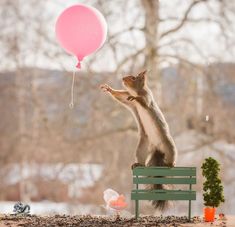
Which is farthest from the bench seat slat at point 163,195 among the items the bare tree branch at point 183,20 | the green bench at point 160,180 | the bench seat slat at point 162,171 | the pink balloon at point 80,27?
the bare tree branch at point 183,20

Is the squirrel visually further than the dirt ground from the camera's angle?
Yes

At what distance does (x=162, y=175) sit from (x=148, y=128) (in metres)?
0.32

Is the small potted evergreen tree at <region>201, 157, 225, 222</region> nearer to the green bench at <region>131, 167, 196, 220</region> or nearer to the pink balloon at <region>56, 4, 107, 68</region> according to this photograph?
the green bench at <region>131, 167, 196, 220</region>

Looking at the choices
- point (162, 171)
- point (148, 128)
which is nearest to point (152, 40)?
point (148, 128)

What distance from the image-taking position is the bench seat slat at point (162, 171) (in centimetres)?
450

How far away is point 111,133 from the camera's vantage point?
7.57 meters

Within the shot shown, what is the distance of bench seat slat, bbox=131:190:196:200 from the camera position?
4.50m

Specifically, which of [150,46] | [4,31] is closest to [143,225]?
[150,46]

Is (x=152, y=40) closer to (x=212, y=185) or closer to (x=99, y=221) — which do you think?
(x=212, y=185)

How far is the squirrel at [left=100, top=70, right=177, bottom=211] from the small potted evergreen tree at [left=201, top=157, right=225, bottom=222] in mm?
254

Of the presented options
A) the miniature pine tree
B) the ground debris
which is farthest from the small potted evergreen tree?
the ground debris

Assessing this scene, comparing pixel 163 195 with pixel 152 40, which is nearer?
pixel 163 195

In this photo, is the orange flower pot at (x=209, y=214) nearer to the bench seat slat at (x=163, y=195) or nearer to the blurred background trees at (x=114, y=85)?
the bench seat slat at (x=163, y=195)

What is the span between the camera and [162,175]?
4.52 m
